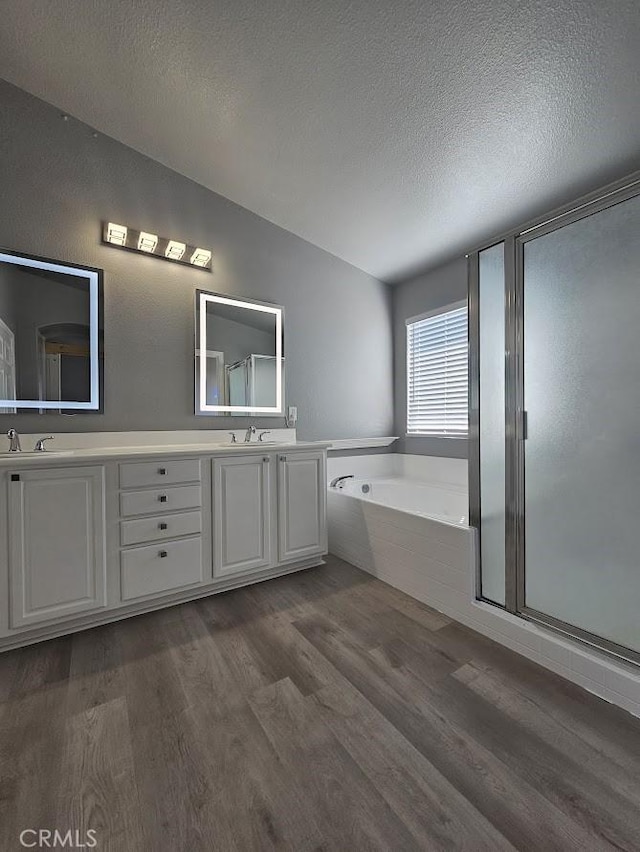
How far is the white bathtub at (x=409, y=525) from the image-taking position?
76.1 inches

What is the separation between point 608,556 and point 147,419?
251 cm

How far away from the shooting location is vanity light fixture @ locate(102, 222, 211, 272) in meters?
2.36

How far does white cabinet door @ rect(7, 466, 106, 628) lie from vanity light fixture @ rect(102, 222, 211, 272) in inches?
58.7

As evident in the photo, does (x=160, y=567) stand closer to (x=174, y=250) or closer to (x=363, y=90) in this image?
(x=174, y=250)

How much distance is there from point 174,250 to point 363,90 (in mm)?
1456

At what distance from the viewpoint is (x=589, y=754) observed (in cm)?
113

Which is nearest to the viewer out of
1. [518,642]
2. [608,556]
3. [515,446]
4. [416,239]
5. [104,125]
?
[608,556]

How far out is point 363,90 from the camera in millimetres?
1868

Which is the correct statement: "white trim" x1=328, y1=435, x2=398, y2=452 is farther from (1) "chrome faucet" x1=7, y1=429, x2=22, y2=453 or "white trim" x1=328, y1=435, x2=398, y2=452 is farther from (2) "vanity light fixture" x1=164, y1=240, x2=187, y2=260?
(1) "chrome faucet" x1=7, y1=429, x2=22, y2=453

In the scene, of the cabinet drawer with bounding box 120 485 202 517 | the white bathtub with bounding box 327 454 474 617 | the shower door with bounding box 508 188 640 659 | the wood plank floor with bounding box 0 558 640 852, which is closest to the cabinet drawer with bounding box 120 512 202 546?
the cabinet drawer with bounding box 120 485 202 517

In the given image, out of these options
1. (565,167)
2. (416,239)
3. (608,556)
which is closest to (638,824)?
(608,556)

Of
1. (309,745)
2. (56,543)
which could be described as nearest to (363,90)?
(56,543)

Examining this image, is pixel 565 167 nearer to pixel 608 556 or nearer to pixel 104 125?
pixel 608 556

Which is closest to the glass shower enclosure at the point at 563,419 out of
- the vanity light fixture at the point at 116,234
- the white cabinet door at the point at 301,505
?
the white cabinet door at the point at 301,505
